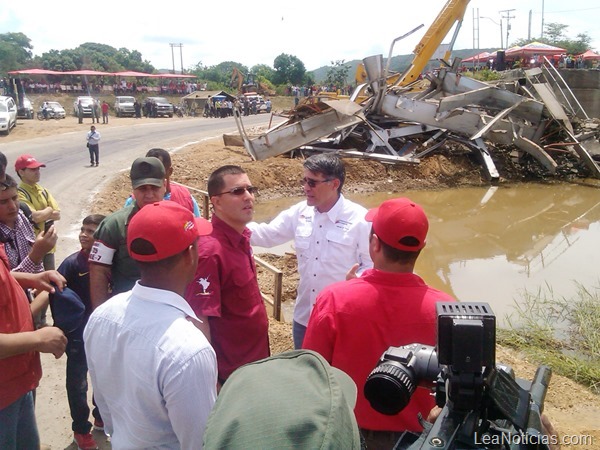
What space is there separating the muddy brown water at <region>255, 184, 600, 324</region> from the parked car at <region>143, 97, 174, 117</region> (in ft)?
73.4

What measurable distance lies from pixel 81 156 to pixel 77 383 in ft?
43.7

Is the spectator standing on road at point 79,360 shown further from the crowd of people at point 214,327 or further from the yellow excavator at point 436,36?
the yellow excavator at point 436,36

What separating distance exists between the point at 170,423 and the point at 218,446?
2.72ft

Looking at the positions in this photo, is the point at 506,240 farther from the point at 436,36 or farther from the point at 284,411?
the point at 284,411

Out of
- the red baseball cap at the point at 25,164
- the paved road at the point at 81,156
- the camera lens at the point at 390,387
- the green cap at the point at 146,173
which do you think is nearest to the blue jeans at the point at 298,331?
the green cap at the point at 146,173

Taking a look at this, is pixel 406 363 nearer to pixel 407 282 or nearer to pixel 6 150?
pixel 407 282

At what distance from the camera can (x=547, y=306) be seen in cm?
652

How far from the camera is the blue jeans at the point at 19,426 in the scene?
2.23 meters

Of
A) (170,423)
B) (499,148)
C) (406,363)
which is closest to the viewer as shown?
(406,363)

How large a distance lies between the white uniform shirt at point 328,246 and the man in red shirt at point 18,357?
148 cm

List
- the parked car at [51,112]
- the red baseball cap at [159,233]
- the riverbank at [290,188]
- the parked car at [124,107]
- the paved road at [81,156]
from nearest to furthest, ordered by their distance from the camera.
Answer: the red baseball cap at [159,233] < the riverbank at [290,188] < the paved road at [81,156] < the parked car at [51,112] < the parked car at [124,107]

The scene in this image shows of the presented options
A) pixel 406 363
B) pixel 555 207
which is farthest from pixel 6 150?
pixel 406 363

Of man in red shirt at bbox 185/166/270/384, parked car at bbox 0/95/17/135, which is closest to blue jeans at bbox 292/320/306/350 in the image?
man in red shirt at bbox 185/166/270/384

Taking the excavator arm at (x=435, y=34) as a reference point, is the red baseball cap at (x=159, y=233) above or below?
below
